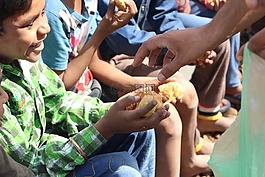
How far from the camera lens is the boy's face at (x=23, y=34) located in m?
1.76

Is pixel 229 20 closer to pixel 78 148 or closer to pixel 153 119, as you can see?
pixel 153 119

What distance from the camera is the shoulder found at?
2.10 metres

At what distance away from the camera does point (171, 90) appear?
2.21 metres

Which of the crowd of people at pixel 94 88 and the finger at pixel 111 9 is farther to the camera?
the finger at pixel 111 9

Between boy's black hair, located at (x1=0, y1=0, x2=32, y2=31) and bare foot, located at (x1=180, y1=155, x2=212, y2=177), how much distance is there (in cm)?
112

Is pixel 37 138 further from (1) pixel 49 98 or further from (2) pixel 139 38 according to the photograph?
(2) pixel 139 38

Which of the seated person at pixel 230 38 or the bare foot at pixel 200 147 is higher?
the seated person at pixel 230 38

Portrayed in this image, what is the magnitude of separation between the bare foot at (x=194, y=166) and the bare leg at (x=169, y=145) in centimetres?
26

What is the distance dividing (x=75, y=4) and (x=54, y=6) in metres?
0.18

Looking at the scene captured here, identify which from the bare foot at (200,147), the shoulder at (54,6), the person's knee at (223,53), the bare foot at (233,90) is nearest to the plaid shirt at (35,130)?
the shoulder at (54,6)

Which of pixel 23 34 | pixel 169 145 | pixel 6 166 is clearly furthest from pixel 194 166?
pixel 6 166

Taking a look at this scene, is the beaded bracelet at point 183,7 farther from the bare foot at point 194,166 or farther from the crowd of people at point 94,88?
the bare foot at point 194,166

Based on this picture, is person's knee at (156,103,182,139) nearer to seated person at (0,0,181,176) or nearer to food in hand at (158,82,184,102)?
food in hand at (158,82,184,102)

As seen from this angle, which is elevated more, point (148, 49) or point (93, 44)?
point (148, 49)
